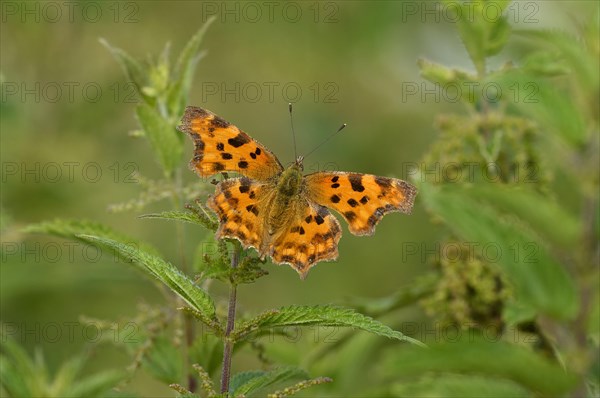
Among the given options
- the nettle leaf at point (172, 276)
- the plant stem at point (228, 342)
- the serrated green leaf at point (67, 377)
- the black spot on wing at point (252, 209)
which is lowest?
the serrated green leaf at point (67, 377)

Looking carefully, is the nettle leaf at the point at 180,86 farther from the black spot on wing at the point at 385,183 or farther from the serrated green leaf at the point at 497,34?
the serrated green leaf at the point at 497,34

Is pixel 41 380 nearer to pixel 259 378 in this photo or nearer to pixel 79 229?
pixel 79 229

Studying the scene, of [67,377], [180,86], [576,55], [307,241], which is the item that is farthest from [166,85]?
[576,55]

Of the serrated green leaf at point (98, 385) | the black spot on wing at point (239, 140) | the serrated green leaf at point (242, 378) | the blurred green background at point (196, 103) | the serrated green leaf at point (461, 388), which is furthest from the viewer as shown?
the blurred green background at point (196, 103)

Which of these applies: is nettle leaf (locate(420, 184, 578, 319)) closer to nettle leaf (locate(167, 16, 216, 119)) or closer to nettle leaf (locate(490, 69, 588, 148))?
nettle leaf (locate(490, 69, 588, 148))

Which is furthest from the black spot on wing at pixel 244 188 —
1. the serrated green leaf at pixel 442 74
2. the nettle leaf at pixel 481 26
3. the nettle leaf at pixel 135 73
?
the nettle leaf at pixel 481 26

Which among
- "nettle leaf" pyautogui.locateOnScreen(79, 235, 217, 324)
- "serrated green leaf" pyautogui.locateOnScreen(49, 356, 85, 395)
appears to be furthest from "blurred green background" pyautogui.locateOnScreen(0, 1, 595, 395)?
"nettle leaf" pyautogui.locateOnScreen(79, 235, 217, 324)

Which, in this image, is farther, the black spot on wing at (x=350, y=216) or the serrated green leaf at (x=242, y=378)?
the black spot on wing at (x=350, y=216)
